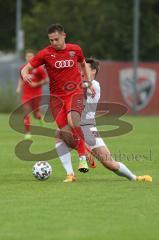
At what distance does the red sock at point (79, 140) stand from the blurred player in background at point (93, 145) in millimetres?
98

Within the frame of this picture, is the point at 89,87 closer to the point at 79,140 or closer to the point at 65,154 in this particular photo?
the point at 79,140

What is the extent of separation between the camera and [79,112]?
13.7m

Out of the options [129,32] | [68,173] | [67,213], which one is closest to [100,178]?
[68,173]

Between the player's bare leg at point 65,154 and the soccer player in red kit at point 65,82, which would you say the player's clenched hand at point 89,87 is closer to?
the soccer player in red kit at point 65,82

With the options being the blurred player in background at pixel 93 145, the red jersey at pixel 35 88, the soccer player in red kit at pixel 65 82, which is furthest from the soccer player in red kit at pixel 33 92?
the soccer player in red kit at pixel 65 82

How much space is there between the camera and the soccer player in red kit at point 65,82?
13.5 meters

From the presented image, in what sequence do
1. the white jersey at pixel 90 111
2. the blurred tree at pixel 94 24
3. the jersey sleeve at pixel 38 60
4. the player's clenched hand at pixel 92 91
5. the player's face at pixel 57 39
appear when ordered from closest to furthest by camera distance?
the player's face at pixel 57 39
the jersey sleeve at pixel 38 60
the player's clenched hand at pixel 92 91
the white jersey at pixel 90 111
the blurred tree at pixel 94 24

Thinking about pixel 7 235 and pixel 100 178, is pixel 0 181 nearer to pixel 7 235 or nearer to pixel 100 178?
pixel 100 178

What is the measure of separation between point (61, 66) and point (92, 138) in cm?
118

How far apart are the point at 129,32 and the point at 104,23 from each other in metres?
1.64

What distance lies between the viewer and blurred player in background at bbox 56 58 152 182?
13258 millimetres

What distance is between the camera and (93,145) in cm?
1338

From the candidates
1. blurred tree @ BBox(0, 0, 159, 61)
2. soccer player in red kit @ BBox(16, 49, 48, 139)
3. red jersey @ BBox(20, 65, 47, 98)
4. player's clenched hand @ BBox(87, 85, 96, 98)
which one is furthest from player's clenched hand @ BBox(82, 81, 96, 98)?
blurred tree @ BBox(0, 0, 159, 61)

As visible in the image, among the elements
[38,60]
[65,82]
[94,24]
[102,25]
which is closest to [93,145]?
[65,82]
